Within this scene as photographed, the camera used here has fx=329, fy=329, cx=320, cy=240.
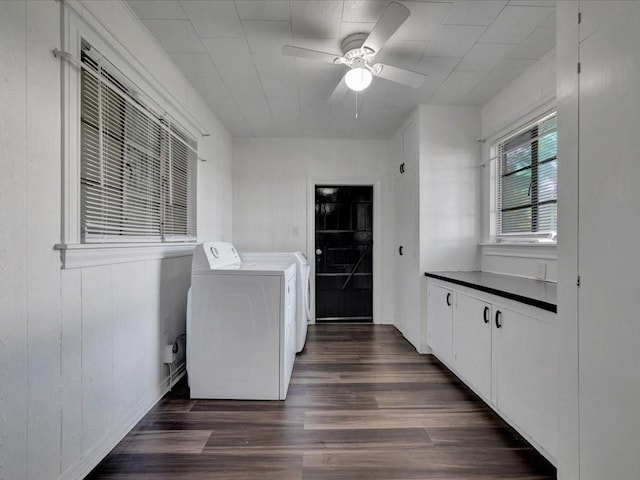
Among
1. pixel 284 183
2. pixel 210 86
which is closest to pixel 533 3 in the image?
pixel 210 86

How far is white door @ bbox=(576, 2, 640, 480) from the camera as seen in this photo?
3.54ft

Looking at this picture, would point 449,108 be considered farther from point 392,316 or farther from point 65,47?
point 65,47

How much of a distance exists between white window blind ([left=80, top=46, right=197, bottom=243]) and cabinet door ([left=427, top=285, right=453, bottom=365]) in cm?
224

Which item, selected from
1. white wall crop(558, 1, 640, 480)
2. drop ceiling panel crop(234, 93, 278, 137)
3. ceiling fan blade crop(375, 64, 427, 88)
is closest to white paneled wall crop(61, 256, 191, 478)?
drop ceiling panel crop(234, 93, 278, 137)

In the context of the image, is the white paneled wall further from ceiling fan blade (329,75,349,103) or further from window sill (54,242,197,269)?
ceiling fan blade (329,75,349,103)

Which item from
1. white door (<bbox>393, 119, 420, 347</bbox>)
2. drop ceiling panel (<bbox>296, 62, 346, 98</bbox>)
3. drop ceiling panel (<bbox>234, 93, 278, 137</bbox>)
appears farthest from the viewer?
white door (<bbox>393, 119, 420, 347</bbox>)

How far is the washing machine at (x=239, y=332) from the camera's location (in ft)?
7.41

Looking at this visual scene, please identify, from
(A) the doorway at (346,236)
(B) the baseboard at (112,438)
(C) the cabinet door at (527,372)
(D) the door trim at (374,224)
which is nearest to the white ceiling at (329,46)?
(D) the door trim at (374,224)

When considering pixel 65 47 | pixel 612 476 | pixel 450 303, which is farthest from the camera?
pixel 450 303

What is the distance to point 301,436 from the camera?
6.08ft

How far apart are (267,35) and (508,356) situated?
7.97ft

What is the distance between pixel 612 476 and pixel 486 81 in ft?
8.78

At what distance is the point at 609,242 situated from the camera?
1160 mm

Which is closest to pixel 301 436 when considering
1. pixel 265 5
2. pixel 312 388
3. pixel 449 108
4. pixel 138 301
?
pixel 312 388
